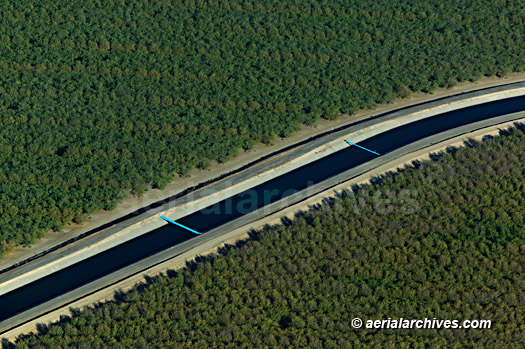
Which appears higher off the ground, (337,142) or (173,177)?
(337,142)

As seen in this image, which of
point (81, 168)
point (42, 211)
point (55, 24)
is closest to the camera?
point (42, 211)

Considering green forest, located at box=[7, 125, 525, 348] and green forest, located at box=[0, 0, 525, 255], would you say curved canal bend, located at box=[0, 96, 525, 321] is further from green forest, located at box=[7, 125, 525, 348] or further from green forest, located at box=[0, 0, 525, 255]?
green forest, located at box=[7, 125, 525, 348]

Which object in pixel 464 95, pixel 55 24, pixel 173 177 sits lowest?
pixel 173 177

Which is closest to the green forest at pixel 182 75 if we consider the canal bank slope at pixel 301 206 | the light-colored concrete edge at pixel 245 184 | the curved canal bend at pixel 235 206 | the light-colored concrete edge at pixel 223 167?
the light-colored concrete edge at pixel 223 167

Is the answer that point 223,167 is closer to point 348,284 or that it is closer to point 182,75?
point 182,75

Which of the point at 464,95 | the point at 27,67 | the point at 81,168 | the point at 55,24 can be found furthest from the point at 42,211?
the point at 464,95

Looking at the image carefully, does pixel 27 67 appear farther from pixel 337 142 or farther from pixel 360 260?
pixel 360 260

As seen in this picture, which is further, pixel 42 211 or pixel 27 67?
pixel 27 67

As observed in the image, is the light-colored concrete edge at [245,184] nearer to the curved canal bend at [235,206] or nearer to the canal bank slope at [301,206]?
the curved canal bend at [235,206]
